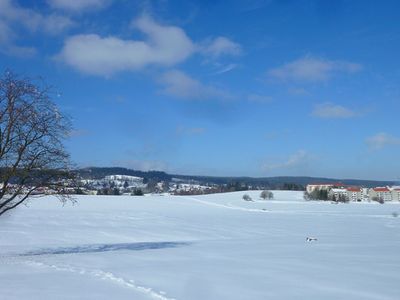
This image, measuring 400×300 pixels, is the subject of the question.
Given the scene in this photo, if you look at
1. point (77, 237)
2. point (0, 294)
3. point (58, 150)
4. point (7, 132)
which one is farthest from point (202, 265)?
point (77, 237)

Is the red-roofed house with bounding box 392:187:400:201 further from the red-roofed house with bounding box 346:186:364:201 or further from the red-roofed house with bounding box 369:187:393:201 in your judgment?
the red-roofed house with bounding box 346:186:364:201

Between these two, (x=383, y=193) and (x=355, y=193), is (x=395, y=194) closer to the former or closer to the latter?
(x=383, y=193)

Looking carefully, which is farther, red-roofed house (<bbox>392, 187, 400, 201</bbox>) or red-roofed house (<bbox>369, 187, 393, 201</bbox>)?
red-roofed house (<bbox>392, 187, 400, 201</bbox>)

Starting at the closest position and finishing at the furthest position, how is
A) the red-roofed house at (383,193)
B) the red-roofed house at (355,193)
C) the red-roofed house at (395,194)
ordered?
the red-roofed house at (383,193) < the red-roofed house at (395,194) < the red-roofed house at (355,193)

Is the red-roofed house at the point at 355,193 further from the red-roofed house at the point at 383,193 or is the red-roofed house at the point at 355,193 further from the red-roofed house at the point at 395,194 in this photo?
the red-roofed house at the point at 395,194

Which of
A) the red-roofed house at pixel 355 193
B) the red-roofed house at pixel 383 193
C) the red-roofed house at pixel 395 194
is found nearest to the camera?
the red-roofed house at pixel 383 193

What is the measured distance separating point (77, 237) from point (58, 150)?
35.6 feet

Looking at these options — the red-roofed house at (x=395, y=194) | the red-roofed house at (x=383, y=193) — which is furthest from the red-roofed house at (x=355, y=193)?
the red-roofed house at (x=395, y=194)

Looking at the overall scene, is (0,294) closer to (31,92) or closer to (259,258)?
(259,258)

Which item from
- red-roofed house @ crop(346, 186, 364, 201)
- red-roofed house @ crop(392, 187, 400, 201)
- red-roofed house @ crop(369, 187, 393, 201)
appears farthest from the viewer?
red-roofed house @ crop(346, 186, 364, 201)

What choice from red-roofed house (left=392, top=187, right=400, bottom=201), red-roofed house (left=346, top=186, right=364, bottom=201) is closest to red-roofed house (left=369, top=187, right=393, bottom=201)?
red-roofed house (left=392, top=187, right=400, bottom=201)

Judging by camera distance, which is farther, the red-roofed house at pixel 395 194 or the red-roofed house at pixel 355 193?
the red-roofed house at pixel 355 193

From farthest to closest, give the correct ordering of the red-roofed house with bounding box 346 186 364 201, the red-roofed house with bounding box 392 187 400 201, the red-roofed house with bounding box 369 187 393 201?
the red-roofed house with bounding box 346 186 364 201
the red-roofed house with bounding box 392 187 400 201
the red-roofed house with bounding box 369 187 393 201

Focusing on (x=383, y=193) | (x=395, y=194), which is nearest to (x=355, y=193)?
(x=383, y=193)
